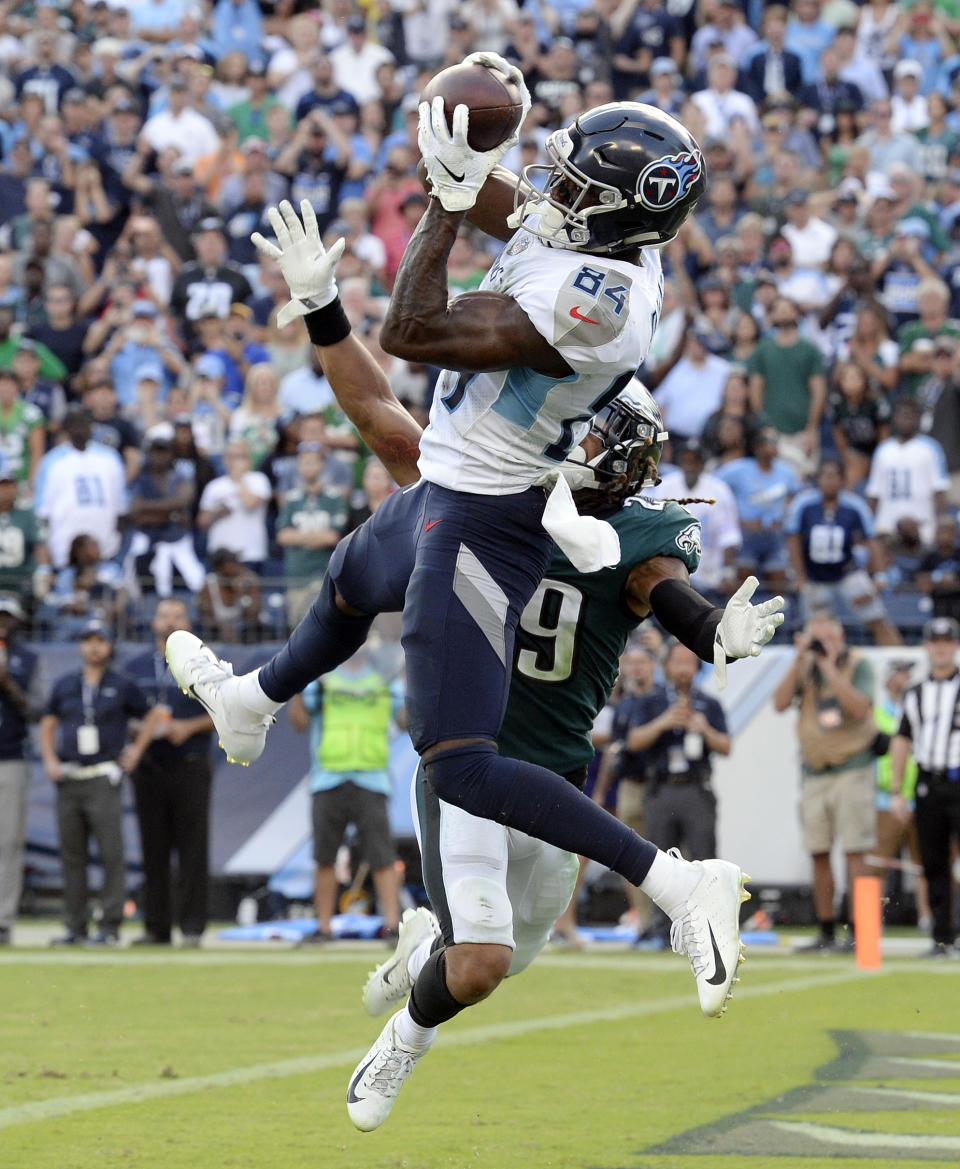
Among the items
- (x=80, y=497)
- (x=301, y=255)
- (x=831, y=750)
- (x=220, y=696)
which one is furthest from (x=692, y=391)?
(x=301, y=255)

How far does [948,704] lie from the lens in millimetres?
10445

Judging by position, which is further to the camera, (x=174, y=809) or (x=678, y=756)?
(x=174, y=809)

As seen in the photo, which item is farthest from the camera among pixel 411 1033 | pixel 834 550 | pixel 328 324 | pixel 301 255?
pixel 834 550

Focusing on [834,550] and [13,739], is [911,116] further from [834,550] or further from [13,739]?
[13,739]

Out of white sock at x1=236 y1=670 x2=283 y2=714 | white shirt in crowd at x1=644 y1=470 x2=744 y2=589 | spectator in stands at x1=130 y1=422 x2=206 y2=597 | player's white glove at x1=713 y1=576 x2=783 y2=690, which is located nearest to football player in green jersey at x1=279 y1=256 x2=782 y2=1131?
player's white glove at x1=713 y1=576 x2=783 y2=690

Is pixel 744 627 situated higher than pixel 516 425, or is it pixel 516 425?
pixel 516 425

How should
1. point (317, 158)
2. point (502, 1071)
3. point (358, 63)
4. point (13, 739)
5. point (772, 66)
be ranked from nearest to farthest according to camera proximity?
point (502, 1071)
point (13, 739)
point (317, 158)
point (772, 66)
point (358, 63)

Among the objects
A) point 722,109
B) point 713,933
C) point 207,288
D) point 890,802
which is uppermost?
point 722,109

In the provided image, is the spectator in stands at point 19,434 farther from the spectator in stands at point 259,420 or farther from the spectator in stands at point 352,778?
the spectator in stands at point 352,778

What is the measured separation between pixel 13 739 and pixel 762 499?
4.90 meters

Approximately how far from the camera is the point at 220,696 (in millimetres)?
4938

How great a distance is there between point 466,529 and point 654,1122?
7.10 feet

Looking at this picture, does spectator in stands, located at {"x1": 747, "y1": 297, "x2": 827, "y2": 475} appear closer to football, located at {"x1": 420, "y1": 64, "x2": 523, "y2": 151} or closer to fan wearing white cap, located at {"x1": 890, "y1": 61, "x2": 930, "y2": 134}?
fan wearing white cap, located at {"x1": 890, "y1": 61, "x2": 930, "y2": 134}

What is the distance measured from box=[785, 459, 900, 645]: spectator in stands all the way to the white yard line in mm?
3034
